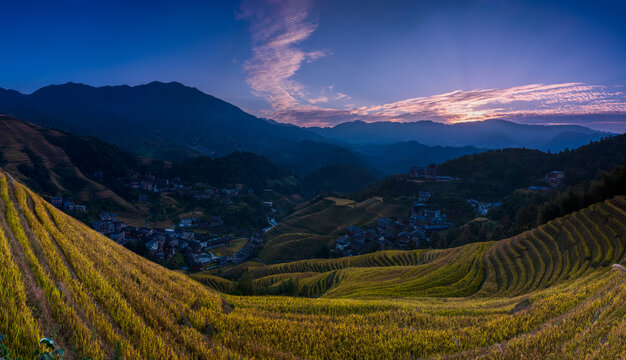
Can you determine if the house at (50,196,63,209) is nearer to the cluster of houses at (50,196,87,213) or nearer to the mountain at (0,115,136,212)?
the cluster of houses at (50,196,87,213)

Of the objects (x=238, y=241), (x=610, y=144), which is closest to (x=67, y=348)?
(x=238, y=241)

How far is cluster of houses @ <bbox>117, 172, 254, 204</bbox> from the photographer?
371 feet

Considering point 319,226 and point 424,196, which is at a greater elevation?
point 424,196

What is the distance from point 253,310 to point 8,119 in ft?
602

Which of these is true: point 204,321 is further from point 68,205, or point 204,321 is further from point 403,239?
point 68,205

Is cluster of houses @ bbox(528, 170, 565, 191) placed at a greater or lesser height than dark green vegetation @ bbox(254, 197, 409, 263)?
greater

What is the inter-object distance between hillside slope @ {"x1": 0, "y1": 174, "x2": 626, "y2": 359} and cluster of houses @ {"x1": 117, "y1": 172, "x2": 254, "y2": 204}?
11419cm

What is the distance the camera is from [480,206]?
85062 millimetres

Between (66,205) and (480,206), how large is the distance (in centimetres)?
12924

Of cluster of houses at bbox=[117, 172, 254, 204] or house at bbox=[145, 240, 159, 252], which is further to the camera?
cluster of houses at bbox=[117, 172, 254, 204]

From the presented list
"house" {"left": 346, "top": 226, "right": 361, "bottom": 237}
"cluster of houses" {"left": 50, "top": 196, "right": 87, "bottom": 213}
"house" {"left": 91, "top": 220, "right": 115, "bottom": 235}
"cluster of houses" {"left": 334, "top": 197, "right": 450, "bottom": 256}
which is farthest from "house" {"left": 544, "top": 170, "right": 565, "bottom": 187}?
"cluster of houses" {"left": 50, "top": 196, "right": 87, "bottom": 213}

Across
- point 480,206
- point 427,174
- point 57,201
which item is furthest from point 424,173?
point 57,201

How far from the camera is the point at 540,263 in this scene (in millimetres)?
20281

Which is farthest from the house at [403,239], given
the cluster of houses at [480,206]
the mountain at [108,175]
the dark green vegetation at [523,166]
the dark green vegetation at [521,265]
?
the mountain at [108,175]
